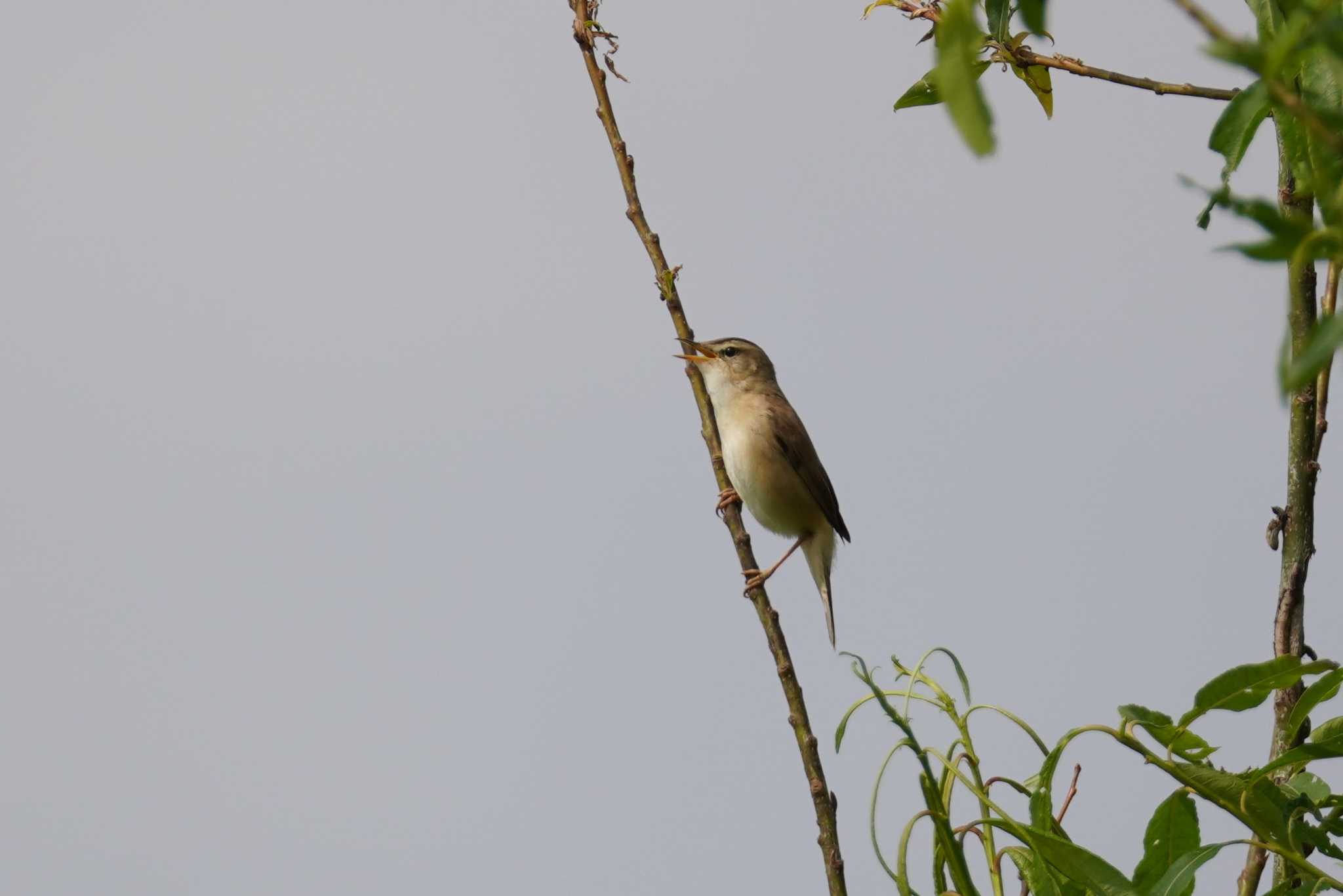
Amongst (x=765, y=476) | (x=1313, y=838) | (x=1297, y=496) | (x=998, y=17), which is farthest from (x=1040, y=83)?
(x=765, y=476)

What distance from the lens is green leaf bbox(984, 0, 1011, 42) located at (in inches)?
112

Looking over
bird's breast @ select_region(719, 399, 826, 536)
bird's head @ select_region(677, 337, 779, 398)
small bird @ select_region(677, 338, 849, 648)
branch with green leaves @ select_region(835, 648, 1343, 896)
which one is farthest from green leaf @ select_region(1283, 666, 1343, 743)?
bird's head @ select_region(677, 337, 779, 398)

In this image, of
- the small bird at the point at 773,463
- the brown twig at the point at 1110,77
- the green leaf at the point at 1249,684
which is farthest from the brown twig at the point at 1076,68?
the small bird at the point at 773,463

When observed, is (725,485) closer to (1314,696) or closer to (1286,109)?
(1314,696)

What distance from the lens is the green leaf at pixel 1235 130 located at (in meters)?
1.84

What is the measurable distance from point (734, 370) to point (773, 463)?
2.48 feet

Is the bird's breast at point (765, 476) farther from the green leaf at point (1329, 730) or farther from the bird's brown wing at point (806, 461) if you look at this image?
the green leaf at point (1329, 730)

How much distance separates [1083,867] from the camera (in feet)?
5.81

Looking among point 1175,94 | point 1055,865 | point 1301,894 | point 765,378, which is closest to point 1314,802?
point 1301,894

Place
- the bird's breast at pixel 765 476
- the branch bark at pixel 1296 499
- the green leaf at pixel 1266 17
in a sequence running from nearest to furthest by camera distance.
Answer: the green leaf at pixel 1266 17
the branch bark at pixel 1296 499
the bird's breast at pixel 765 476

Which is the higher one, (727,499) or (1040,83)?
(1040,83)

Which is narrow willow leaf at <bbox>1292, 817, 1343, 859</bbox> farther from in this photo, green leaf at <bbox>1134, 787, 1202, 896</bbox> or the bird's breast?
the bird's breast

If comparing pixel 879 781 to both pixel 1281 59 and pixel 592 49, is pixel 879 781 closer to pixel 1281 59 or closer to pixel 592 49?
pixel 1281 59

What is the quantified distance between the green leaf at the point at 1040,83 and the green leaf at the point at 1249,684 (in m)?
1.47
